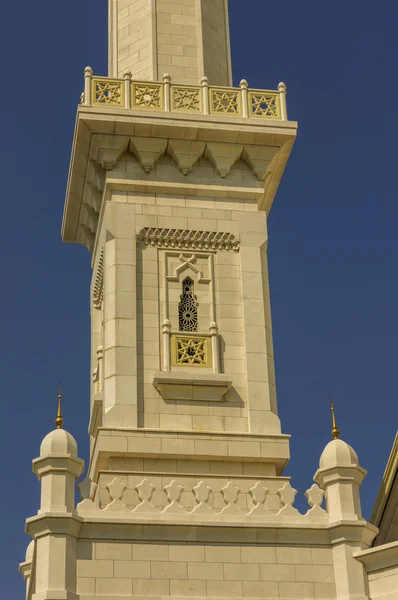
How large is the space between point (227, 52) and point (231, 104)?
3.01 m

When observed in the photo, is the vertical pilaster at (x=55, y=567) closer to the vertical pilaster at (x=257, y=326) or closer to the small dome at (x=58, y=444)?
the small dome at (x=58, y=444)

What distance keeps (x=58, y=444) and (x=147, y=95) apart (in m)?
10.9

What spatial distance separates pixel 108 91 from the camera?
31.6 meters

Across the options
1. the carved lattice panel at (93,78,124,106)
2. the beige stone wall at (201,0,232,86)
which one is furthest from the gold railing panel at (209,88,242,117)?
the carved lattice panel at (93,78,124,106)

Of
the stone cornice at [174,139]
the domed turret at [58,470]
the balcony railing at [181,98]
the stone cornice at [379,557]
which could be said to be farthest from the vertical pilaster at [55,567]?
the balcony railing at [181,98]

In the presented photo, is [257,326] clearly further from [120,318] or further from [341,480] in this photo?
[341,480]

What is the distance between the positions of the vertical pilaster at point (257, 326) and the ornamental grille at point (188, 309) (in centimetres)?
123

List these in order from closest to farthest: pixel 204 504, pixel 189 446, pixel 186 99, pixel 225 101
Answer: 1. pixel 204 504
2. pixel 189 446
3. pixel 186 99
4. pixel 225 101

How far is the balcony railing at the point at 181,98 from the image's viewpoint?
3138cm

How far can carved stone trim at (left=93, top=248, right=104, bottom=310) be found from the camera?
3192 centimetres

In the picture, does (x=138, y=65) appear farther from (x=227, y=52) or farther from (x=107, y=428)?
(x=107, y=428)

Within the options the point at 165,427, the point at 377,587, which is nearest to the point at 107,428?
the point at 165,427

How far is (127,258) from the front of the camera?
29953mm

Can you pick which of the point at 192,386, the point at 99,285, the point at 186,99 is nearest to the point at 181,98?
the point at 186,99
